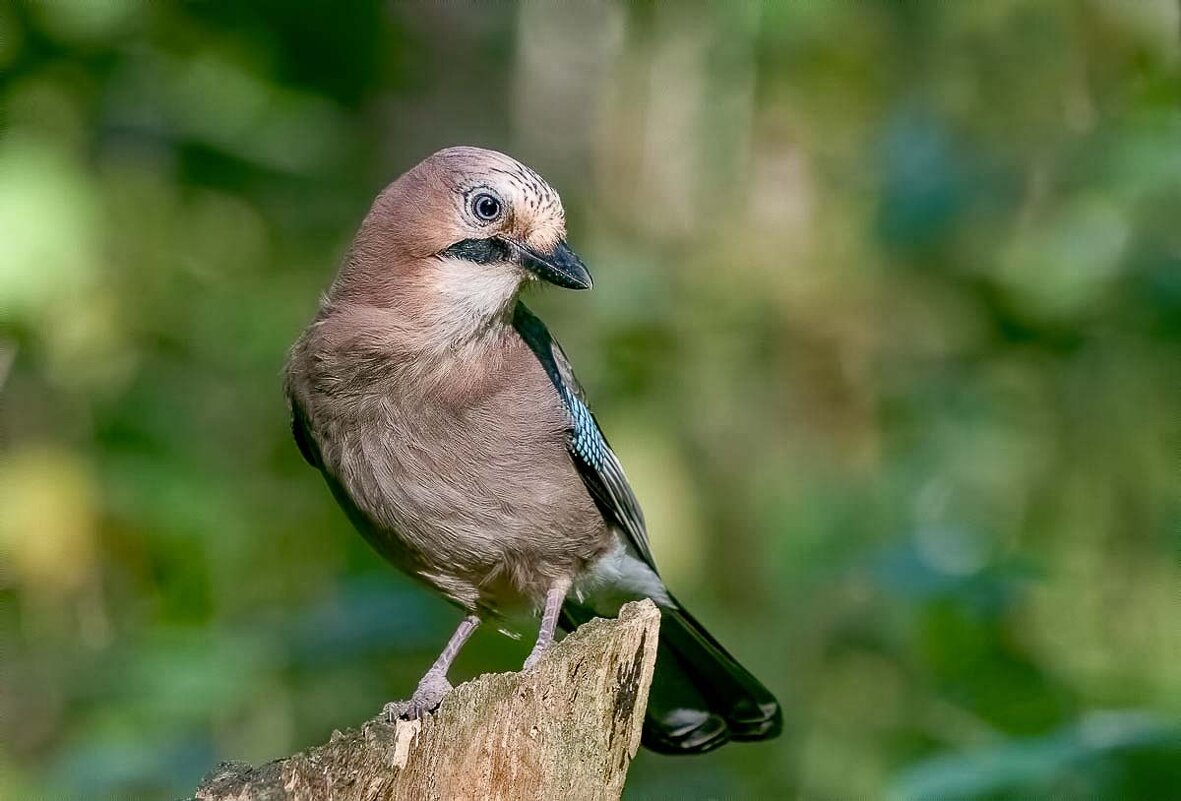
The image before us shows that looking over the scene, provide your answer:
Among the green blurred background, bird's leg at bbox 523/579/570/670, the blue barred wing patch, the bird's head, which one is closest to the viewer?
the bird's head

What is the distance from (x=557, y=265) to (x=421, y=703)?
1423 millimetres

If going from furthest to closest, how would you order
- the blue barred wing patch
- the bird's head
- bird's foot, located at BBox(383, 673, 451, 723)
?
the blue barred wing patch → the bird's head → bird's foot, located at BBox(383, 673, 451, 723)

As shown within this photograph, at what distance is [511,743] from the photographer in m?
3.34

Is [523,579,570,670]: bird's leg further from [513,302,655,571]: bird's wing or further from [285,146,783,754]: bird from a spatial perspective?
[513,302,655,571]: bird's wing

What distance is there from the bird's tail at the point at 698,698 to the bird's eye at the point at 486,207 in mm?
1634

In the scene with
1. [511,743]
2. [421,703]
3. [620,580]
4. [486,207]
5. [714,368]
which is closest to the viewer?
[511,743]

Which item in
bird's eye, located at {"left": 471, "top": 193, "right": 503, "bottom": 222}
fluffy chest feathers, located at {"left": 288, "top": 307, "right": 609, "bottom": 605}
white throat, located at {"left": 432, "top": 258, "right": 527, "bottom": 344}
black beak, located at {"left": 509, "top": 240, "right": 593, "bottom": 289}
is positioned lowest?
fluffy chest feathers, located at {"left": 288, "top": 307, "right": 609, "bottom": 605}

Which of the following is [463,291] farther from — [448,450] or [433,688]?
[433,688]

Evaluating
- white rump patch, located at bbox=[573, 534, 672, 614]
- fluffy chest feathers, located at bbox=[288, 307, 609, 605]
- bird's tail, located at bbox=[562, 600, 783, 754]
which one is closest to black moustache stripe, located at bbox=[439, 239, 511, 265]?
fluffy chest feathers, located at bbox=[288, 307, 609, 605]

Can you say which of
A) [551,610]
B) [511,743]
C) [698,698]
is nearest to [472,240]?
[551,610]

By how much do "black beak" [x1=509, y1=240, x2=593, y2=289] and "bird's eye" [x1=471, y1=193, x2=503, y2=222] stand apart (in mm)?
112

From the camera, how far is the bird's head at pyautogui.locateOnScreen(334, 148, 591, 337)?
14.7 feet

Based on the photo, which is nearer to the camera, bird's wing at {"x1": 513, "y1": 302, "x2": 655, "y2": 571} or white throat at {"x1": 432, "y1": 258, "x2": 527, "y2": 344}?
white throat at {"x1": 432, "y1": 258, "x2": 527, "y2": 344}

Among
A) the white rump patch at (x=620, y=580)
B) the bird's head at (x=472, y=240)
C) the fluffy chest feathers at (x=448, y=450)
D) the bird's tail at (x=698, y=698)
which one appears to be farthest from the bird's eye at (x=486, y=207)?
the bird's tail at (x=698, y=698)
